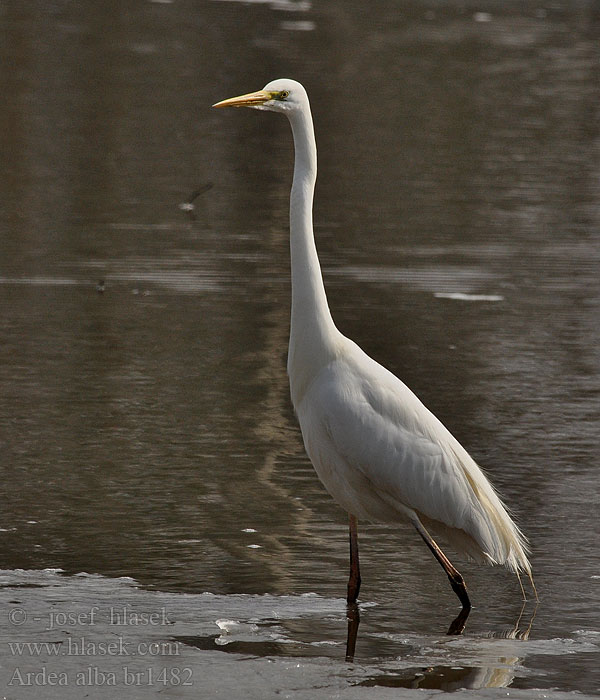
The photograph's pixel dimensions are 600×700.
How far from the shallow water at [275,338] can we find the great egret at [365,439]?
0.29 m

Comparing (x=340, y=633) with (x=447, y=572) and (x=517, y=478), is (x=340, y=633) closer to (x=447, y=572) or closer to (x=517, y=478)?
(x=447, y=572)

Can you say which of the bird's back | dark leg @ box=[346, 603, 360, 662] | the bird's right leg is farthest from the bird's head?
dark leg @ box=[346, 603, 360, 662]

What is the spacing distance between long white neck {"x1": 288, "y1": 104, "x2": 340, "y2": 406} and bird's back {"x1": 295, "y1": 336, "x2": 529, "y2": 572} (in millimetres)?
69

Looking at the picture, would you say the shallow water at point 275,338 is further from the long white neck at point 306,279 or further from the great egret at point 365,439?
the long white neck at point 306,279

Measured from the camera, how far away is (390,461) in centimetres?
566

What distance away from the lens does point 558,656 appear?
5160 millimetres

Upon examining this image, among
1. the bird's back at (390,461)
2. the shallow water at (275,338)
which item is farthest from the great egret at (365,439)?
the shallow water at (275,338)

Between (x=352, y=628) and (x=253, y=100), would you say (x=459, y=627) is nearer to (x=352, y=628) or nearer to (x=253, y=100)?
(x=352, y=628)

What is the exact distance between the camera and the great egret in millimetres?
5664

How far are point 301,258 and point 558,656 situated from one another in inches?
71.0

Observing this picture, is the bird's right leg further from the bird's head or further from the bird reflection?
the bird's head

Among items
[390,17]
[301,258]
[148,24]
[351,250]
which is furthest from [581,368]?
[390,17]

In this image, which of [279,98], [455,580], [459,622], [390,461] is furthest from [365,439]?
[279,98]

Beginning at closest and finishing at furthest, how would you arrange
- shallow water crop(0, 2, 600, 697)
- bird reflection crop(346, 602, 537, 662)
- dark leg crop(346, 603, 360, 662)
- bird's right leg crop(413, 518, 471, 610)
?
1. dark leg crop(346, 603, 360, 662)
2. bird reflection crop(346, 602, 537, 662)
3. bird's right leg crop(413, 518, 471, 610)
4. shallow water crop(0, 2, 600, 697)
